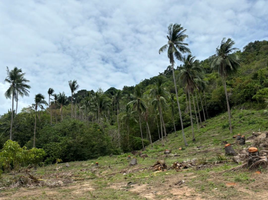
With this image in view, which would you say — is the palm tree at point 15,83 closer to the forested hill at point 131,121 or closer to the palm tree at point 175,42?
the forested hill at point 131,121

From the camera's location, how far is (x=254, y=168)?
746 cm

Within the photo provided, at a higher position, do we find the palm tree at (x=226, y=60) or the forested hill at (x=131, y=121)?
the palm tree at (x=226, y=60)

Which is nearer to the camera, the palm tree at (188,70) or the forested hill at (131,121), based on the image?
the palm tree at (188,70)

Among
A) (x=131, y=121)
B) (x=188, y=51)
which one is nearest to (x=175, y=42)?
(x=188, y=51)

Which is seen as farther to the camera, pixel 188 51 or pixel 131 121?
pixel 131 121

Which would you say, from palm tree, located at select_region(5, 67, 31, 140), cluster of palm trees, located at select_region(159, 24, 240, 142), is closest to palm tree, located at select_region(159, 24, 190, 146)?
cluster of palm trees, located at select_region(159, 24, 240, 142)

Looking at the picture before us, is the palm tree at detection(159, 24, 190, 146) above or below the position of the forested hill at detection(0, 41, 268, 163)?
above

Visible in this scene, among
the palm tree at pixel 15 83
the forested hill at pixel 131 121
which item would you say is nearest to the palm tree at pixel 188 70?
the forested hill at pixel 131 121

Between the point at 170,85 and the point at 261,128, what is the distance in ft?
139

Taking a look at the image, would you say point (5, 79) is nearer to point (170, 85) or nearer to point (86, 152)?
point (86, 152)

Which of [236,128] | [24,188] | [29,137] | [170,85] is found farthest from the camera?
[170,85]

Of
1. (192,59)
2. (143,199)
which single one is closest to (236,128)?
(192,59)

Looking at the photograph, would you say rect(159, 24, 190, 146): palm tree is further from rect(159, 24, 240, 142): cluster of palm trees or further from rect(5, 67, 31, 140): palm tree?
rect(5, 67, 31, 140): palm tree

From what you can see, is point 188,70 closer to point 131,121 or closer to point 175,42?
point 175,42
